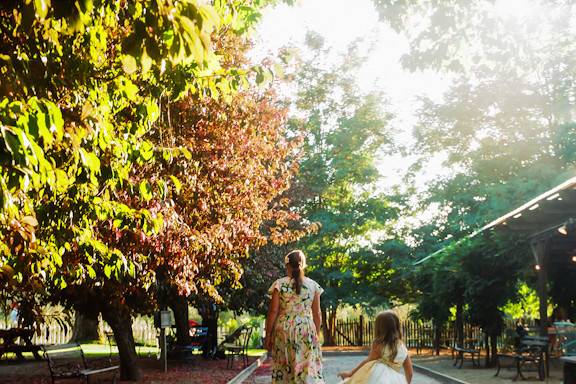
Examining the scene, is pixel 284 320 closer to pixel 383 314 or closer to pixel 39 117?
pixel 383 314

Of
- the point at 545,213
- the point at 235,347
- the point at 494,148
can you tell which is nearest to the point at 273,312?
the point at 545,213

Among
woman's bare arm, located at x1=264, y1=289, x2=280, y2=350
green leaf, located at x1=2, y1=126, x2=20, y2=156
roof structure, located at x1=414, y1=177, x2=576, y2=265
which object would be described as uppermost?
roof structure, located at x1=414, y1=177, x2=576, y2=265

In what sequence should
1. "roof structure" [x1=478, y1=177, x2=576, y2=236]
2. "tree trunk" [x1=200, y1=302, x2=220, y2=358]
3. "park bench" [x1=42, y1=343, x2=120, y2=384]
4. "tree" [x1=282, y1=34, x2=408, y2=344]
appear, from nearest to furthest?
1. "park bench" [x1=42, y1=343, x2=120, y2=384]
2. "roof structure" [x1=478, y1=177, x2=576, y2=236]
3. "tree trunk" [x1=200, y1=302, x2=220, y2=358]
4. "tree" [x1=282, y1=34, x2=408, y2=344]

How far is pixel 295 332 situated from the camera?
9.04 metres

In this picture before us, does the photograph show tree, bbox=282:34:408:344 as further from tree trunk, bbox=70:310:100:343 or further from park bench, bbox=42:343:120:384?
park bench, bbox=42:343:120:384

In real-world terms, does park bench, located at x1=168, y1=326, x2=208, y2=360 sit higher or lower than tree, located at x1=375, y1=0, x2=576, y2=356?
lower

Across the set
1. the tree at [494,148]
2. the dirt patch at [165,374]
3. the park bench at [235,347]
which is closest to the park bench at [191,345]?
the dirt patch at [165,374]

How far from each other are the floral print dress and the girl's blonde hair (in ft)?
3.98

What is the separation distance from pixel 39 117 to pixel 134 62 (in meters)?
0.60

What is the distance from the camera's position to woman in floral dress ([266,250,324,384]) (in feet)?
29.5

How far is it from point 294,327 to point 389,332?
144cm

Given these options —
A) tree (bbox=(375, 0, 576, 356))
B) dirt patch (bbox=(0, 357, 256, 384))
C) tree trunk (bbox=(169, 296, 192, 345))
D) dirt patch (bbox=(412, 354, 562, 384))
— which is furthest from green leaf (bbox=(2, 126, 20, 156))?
tree trunk (bbox=(169, 296, 192, 345))

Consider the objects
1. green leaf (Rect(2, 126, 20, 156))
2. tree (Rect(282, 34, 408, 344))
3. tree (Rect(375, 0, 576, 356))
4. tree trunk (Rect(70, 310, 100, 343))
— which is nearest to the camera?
green leaf (Rect(2, 126, 20, 156))

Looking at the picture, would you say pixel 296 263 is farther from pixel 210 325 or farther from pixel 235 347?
pixel 210 325
